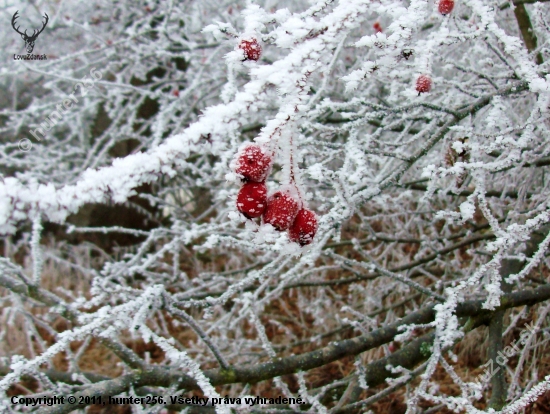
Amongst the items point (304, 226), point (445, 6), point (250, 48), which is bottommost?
point (304, 226)

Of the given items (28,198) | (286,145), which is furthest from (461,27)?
(28,198)

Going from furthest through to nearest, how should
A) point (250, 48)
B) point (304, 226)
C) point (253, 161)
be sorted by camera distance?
point (250, 48) < point (304, 226) < point (253, 161)

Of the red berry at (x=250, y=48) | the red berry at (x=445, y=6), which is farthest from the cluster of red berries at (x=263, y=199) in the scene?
the red berry at (x=445, y=6)

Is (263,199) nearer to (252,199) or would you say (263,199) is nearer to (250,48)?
(252,199)

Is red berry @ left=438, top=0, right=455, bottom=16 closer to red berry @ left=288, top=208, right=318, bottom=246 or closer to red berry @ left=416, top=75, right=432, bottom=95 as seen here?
red berry @ left=416, top=75, right=432, bottom=95

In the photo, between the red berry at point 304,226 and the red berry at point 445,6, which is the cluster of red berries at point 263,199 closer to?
the red berry at point 304,226

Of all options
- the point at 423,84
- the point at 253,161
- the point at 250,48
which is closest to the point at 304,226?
the point at 253,161
